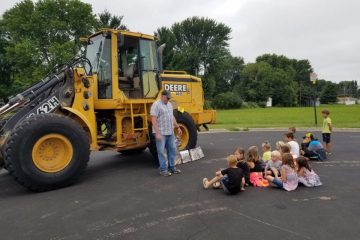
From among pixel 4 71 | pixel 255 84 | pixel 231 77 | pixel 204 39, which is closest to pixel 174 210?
pixel 4 71

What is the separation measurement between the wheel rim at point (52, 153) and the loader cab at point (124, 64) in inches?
68.1

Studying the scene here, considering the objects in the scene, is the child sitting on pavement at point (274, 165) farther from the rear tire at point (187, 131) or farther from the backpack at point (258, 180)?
the rear tire at point (187, 131)

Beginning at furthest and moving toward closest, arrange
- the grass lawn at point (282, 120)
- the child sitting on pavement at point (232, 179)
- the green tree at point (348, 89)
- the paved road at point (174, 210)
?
the green tree at point (348, 89), the grass lawn at point (282, 120), the child sitting on pavement at point (232, 179), the paved road at point (174, 210)

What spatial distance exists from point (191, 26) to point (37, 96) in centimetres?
6341

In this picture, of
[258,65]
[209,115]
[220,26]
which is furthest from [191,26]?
[209,115]

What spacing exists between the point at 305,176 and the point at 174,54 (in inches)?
1863

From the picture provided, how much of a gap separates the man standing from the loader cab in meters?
1.11

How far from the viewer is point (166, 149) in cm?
808

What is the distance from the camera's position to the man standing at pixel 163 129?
764 cm

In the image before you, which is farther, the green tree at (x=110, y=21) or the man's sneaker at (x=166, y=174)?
the green tree at (x=110, y=21)

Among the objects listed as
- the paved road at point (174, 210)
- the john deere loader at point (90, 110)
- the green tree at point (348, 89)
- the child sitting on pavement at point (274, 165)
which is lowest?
the paved road at point (174, 210)

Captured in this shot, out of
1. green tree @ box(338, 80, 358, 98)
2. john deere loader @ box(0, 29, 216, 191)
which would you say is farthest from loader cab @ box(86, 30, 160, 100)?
green tree @ box(338, 80, 358, 98)

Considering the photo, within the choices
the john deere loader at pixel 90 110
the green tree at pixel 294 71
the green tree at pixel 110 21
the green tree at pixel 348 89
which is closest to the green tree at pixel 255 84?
the green tree at pixel 294 71

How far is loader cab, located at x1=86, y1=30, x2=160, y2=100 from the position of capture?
27.3ft
